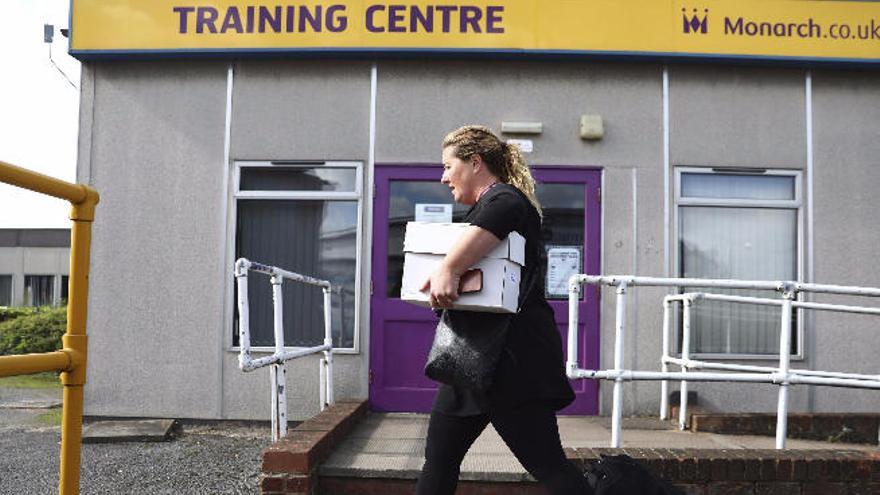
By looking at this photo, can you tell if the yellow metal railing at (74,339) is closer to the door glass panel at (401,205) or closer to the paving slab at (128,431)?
the paving slab at (128,431)

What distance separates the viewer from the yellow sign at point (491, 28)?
675 cm

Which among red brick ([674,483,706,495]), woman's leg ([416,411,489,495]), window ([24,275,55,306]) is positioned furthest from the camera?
window ([24,275,55,306])

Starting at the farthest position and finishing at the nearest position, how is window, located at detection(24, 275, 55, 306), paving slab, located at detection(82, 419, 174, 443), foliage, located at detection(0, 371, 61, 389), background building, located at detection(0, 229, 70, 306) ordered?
background building, located at detection(0, 229, 70, 306) → window, located at detection(24, 275, 55, 306) → foliage, located at detection(0, 371, 61, 389) → paving slab, located at detection(82, 419, 174, 443)

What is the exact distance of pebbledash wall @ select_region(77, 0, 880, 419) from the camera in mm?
6809

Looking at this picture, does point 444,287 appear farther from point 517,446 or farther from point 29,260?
point 29,260

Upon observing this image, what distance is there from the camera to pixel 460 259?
2633 millimetres

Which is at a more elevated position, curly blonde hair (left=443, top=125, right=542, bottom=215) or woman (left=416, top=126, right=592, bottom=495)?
curly blonde hair (left=443, top=125, right=542, bottom=215)

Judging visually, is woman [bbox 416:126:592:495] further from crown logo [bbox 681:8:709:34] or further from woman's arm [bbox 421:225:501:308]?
crown logo [bbox 681:8:709:34]

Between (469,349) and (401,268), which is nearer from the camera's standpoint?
(469,349)

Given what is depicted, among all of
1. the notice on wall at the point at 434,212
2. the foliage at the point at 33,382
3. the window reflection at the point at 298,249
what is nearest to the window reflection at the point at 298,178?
the window reflection at the point at 298,249

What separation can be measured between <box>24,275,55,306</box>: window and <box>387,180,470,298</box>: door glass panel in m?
32.0

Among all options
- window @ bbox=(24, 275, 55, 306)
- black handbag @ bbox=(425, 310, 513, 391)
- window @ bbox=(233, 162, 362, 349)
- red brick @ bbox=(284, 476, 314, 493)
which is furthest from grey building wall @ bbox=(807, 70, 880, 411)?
window @ bbox=(24, 275, 55, 306)

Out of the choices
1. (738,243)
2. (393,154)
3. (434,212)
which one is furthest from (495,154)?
(738,243)

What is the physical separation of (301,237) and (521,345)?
4.57 m
